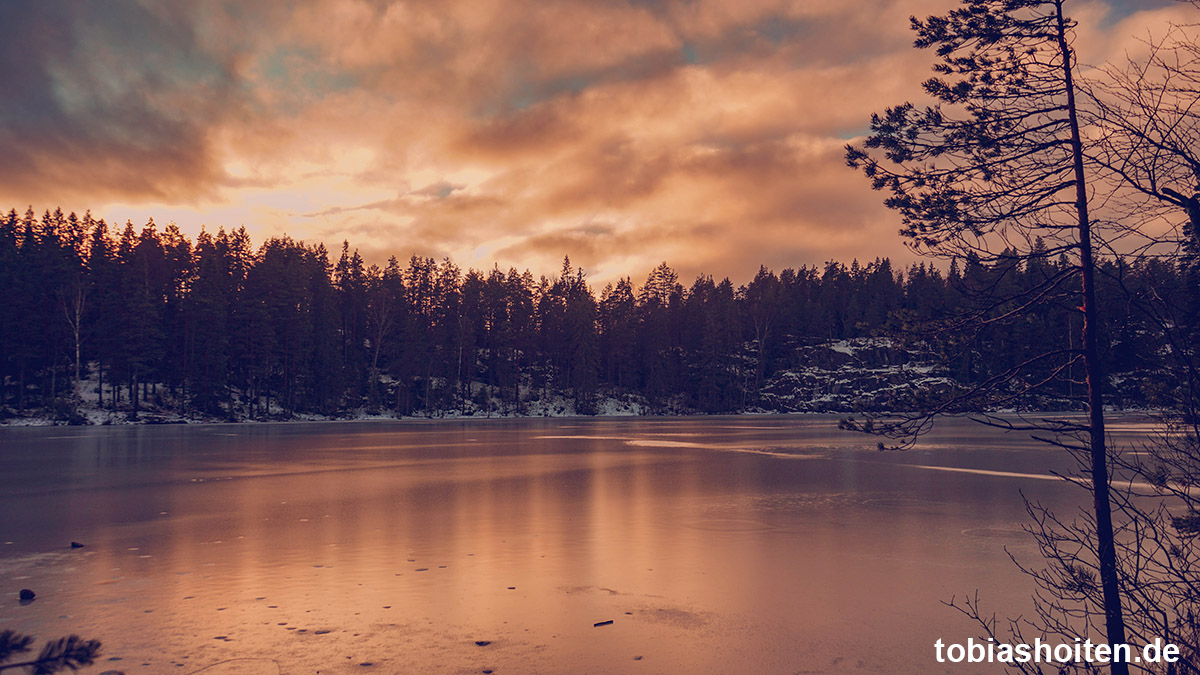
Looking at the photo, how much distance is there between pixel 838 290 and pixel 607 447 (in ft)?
456

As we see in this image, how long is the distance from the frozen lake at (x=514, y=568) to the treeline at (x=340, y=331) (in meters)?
43.1

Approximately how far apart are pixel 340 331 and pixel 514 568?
345 feet

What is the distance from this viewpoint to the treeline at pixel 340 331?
7631 centimetres

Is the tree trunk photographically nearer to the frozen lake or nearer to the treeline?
the frozen lake

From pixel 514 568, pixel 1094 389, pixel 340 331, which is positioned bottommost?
pixel 514 568

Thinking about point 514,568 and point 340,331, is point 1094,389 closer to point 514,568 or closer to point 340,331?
point 514,568

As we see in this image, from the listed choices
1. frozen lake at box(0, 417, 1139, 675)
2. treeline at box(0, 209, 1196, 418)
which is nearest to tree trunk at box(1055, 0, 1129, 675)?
frozen lake at box(0, 417, 1139, 675)

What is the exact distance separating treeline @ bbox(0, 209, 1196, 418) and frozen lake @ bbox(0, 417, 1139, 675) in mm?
43111

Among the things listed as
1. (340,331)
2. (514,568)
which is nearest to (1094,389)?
(514,568)

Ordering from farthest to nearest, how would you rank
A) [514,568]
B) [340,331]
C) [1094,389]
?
[340,331] < [514,568] < [1094,389]

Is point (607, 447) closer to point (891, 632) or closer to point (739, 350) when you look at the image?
point (891, 632)

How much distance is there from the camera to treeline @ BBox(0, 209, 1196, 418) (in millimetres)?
76312

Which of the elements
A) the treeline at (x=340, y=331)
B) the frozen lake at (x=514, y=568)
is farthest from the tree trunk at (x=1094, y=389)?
the treeline at (x=340, y=331)

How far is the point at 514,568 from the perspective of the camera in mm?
11328
